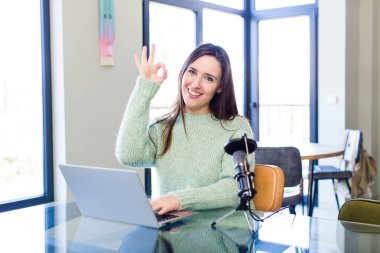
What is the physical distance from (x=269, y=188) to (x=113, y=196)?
61cm

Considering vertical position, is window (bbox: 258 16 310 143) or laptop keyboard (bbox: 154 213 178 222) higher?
window (bbox: 258 16 310 143)

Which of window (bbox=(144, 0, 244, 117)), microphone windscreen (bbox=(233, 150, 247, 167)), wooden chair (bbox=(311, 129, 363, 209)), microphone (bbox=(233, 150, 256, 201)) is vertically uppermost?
window (bbox=(144, 0, 244, 117))

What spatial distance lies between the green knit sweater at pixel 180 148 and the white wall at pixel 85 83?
167 centimetres

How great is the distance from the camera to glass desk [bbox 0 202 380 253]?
1183 mm

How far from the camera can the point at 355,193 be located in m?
4.20

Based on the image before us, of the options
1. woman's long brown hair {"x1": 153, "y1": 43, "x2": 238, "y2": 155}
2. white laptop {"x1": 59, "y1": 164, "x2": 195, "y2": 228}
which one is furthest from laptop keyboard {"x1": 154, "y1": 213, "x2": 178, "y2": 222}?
woman's long brown hair {"x1": 153, "y1": 43, "x2": 238, "y2": 155}

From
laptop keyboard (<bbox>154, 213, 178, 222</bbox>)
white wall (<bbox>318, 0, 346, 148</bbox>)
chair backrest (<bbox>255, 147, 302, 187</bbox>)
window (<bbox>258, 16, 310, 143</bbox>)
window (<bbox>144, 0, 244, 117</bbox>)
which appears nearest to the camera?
laptop keyboard (<bbox>154, 213, 178, 222</bbox>)

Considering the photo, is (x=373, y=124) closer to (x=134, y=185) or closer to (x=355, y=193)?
(x=355, y=193)

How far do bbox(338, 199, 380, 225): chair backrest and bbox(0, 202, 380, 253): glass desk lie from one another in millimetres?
324

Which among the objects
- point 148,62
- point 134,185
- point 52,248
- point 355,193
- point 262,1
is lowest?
point 355,193

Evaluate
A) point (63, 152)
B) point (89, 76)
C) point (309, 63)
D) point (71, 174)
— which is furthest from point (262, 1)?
point (71, 174)

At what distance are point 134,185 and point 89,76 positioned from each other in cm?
235

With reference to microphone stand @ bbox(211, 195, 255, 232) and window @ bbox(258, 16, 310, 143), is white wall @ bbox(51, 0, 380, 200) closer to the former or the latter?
window @ bbox(258, 16, 310, 143)

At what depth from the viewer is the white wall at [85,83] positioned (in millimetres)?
3348
